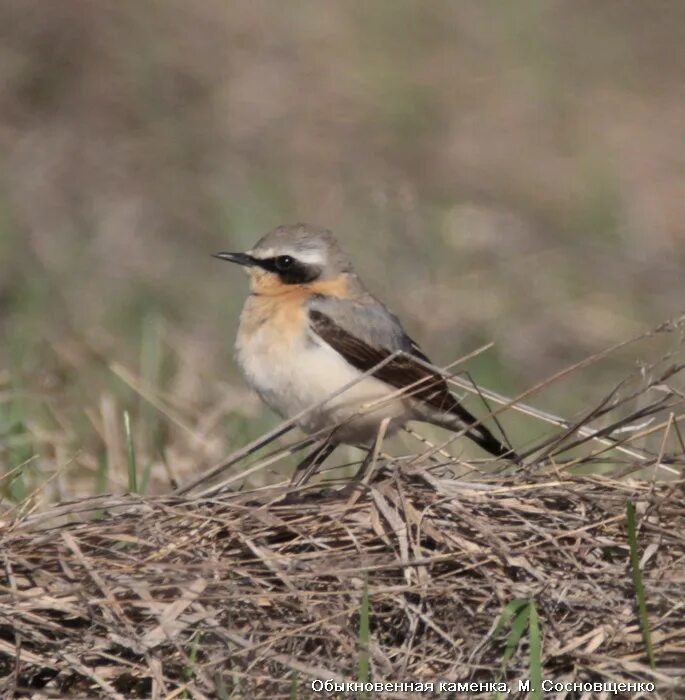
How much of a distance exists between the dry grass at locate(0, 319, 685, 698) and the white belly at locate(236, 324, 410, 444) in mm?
1233

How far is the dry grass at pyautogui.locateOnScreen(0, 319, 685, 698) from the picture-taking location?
547cm

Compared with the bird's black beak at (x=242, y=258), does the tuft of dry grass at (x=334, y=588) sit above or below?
below

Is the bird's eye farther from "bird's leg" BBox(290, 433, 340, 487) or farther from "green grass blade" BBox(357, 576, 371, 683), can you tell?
"green grass blade" BBox(357, 576, 371, 683)

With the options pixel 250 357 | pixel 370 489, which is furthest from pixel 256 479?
pixel 370 489

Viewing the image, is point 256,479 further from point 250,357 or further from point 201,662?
point 201,662

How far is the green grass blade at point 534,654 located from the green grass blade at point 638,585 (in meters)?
0.37

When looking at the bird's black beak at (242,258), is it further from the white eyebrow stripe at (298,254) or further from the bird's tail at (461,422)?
the bird's tail at (461,422)

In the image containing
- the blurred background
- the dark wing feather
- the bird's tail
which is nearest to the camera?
the dark wing feather

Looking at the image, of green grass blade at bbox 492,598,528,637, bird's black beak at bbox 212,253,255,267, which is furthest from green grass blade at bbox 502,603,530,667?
bird's black beak at bbox 212,253,255,267

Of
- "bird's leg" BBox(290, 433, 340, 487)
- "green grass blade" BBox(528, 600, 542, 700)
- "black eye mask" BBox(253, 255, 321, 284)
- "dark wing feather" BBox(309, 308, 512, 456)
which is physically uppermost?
"black eye mask" BBox(253, 255, 321, 284)

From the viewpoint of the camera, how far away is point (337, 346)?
7.78 metres

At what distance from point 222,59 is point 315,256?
918 centimetres

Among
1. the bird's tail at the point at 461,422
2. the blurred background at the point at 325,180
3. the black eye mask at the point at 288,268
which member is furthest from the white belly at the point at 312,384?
the blurred background at the point at 325,180

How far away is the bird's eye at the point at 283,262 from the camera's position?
8078mm
